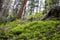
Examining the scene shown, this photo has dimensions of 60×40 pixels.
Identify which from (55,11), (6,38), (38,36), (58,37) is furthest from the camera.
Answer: (55,11)

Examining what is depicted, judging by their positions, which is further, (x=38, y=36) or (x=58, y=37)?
(x=38, y=36)

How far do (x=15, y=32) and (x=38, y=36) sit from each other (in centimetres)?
135

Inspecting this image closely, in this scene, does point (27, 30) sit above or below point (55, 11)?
below

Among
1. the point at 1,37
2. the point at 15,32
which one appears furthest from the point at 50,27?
the point at 1,37

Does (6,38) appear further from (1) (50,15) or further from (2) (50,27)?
(1) (50,15)

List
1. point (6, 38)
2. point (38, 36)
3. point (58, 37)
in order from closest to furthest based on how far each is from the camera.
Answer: point (58, 37), point (38, 36), point (6, 38)

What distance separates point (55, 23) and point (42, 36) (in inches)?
52.4

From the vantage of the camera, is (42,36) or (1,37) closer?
(42,36)

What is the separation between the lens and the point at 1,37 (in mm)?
7426

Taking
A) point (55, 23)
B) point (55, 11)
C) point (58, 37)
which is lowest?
point (58, 37)

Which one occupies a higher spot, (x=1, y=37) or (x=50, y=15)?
(x=50, y=15)

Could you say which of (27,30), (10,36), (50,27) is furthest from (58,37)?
(10,36)

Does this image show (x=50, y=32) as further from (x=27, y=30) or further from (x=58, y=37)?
(x=27, y=30)

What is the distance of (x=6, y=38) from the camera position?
24.0 ft
